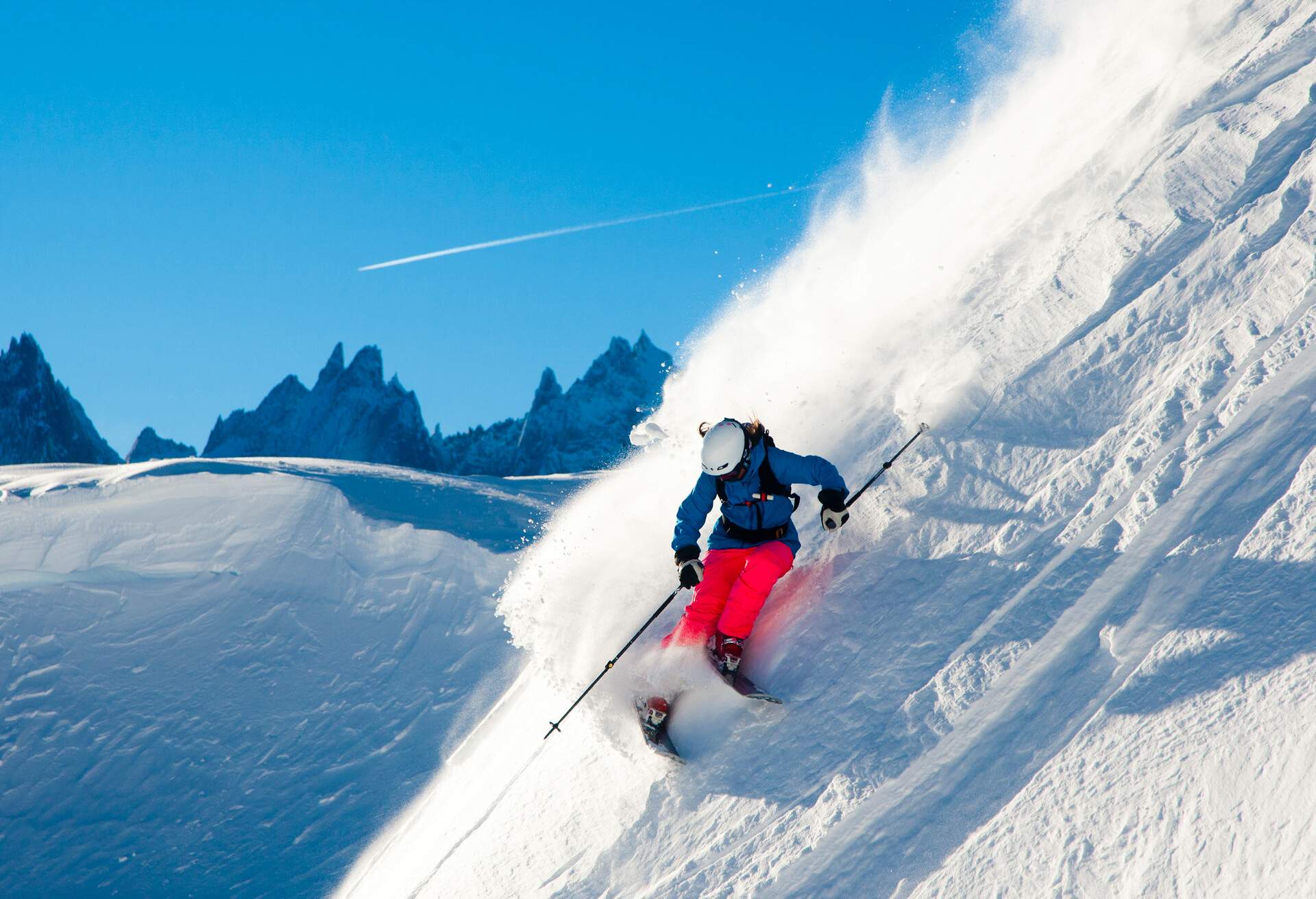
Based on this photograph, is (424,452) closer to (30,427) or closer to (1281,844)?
(30,427)

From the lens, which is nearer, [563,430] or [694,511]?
[694,511]

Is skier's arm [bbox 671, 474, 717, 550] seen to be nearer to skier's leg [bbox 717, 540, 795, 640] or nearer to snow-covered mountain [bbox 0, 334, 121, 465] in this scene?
skier's leg [bbox 717, 540, 795, 640]

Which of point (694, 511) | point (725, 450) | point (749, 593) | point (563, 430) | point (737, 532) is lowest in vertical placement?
point (749, 593)

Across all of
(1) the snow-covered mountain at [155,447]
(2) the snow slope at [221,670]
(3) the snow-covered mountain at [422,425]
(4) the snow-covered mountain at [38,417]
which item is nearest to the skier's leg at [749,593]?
(2) the snow slope at [221,670]

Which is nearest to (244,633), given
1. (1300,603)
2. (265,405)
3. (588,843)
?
(588,843)

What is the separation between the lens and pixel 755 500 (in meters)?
5.63

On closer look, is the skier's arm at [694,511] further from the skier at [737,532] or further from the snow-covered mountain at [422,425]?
the snow-covered mountain at [422,425]

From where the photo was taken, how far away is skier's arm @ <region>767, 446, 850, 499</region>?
18.3ft

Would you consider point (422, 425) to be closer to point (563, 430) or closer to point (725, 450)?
point (563, 430)

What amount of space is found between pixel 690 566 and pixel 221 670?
24.4 feet

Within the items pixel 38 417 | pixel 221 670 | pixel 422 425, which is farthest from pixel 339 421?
pixel 221 670

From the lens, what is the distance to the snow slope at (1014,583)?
3.89 metres

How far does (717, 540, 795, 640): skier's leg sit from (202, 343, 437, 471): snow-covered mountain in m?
145

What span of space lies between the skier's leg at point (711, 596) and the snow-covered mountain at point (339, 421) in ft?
476
